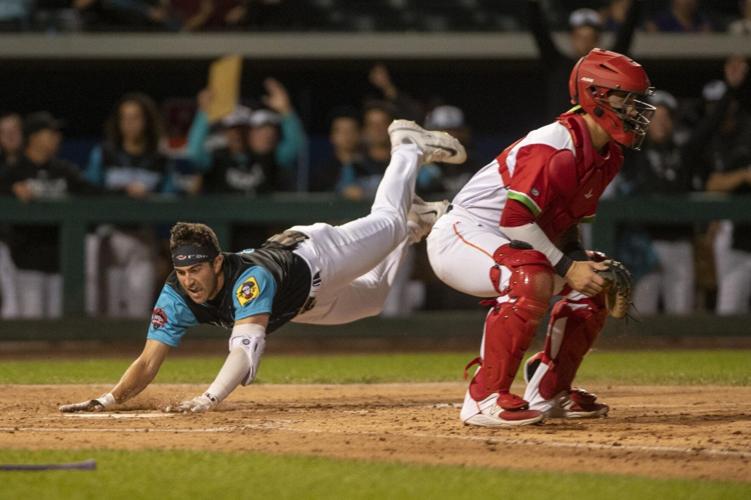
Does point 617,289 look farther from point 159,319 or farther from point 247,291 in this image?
point 159,319

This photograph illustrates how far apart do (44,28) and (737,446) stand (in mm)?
10940

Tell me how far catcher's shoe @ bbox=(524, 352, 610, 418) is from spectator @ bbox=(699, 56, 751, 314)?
5.14 meters

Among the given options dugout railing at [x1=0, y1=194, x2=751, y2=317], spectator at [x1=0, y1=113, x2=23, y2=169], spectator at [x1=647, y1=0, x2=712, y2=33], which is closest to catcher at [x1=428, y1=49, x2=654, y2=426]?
dugout railing at [x1=0, y1=194, x2=751, y2=317]

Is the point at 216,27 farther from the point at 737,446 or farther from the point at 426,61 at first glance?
the point at 737,446

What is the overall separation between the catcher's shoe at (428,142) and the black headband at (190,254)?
1817 mm

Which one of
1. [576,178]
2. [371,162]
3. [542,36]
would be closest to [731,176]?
[542,36]

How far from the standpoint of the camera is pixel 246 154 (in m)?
10.9

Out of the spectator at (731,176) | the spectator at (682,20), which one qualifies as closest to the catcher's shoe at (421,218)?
the spectator at (731,176)

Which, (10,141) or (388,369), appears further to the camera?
(10,141)

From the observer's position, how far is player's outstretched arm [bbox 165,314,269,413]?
5535 mm

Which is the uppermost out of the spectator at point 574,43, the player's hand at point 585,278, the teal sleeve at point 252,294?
the spectator at point 574,43

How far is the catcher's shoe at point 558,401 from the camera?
18.7 ft

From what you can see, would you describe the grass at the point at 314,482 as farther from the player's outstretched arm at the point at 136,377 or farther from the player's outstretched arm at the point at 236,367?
the player's outstretched arm at the point at 136,377

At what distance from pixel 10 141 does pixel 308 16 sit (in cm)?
480
